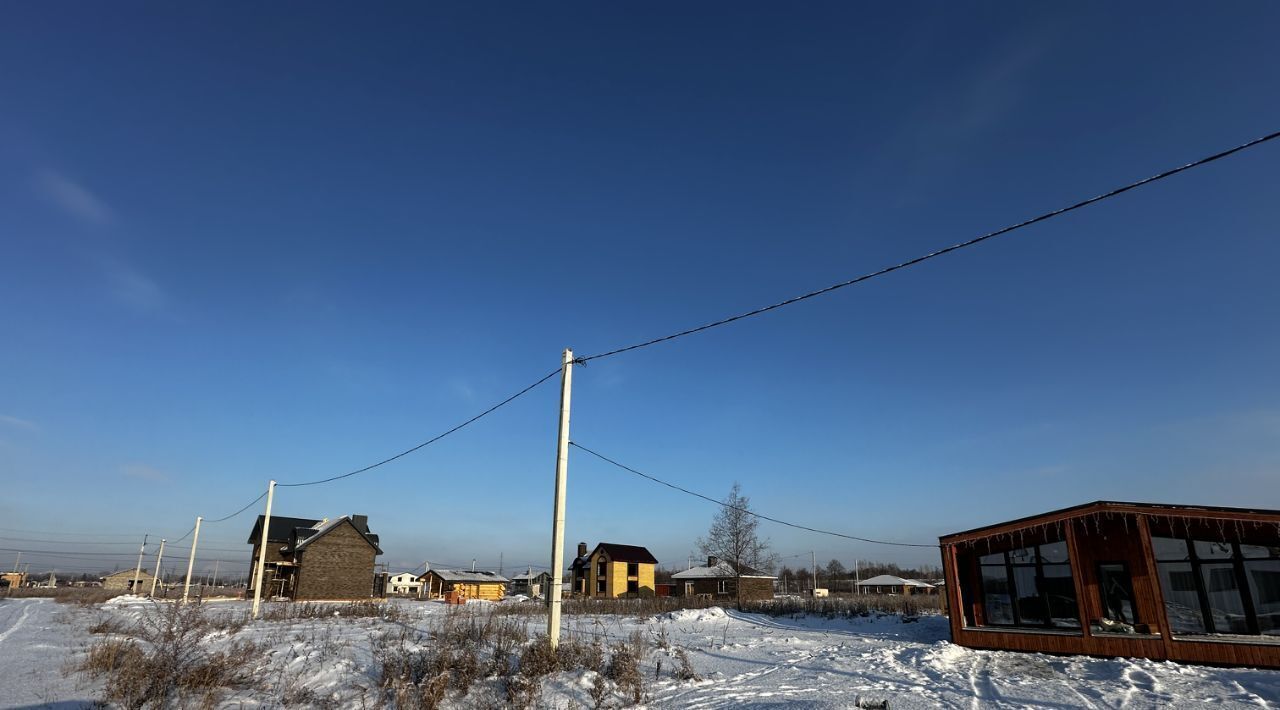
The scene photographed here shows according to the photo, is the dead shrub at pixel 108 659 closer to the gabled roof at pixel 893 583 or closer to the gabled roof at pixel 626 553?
the gabled roof at pixel 626 553

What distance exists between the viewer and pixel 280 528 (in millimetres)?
61188

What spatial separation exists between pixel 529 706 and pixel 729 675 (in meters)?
5.50

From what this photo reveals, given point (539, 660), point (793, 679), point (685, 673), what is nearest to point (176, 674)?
point (539, 660)

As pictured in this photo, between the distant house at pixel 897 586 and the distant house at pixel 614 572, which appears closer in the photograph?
the distant house at pixel 614 572

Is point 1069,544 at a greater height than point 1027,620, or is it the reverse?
point 1069,544

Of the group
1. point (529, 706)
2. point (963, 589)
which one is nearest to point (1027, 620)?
point (963, 589)

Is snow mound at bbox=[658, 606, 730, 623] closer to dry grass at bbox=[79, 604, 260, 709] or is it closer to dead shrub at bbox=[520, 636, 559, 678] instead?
dead shrub at bbox=[520, 636, 559, 678]

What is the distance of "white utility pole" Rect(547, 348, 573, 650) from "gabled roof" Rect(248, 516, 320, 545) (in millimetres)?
54730

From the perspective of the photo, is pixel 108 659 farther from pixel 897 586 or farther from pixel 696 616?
pixel 897 586

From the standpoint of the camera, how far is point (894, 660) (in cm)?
1550

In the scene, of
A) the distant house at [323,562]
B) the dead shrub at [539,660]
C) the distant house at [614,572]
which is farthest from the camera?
the distant house at [614,572]

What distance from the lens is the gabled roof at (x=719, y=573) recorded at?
6194 cm

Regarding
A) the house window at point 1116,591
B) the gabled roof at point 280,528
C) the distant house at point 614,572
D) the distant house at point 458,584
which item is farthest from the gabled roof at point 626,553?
the house window at point 1116,591

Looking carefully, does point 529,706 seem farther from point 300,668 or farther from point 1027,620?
point 1027,620
